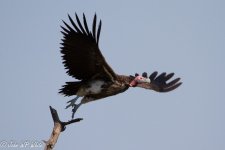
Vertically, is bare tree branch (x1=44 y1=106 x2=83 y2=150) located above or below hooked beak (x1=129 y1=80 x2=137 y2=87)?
below

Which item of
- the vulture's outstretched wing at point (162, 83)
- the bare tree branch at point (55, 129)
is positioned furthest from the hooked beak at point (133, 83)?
the bare tree branch at point (55, 129)

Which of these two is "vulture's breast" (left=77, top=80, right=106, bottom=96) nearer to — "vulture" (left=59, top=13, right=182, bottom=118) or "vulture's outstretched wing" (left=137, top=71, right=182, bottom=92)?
"vulture" (left=59, top=13, right=182, bottom=118)

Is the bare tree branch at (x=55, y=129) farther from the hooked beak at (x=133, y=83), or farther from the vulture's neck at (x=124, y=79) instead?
the hooked beak at (x=133, y=83)

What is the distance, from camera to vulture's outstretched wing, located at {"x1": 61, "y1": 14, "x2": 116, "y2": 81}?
30.1ft

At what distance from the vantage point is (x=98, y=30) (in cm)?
905

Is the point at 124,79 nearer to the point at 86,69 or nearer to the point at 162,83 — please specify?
the point at 86,69

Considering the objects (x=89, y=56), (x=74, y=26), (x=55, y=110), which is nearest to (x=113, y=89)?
(x=89, y=56)

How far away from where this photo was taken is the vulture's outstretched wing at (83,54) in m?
9.16

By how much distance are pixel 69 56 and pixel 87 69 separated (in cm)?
46

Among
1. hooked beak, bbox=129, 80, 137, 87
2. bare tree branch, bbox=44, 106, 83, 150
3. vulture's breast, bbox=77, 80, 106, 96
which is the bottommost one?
bare tree branch, bbox=44, 106, 83, 150

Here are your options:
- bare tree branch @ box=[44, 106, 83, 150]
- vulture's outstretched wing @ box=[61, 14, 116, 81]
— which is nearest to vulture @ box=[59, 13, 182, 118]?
vulture's outstretched wing @ box=[61, 14, 116, 81]

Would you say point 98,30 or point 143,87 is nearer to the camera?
point 98,30

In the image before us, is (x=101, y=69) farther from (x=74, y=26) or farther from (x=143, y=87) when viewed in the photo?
(x=143, y=87)

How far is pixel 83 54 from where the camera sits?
9.44m
